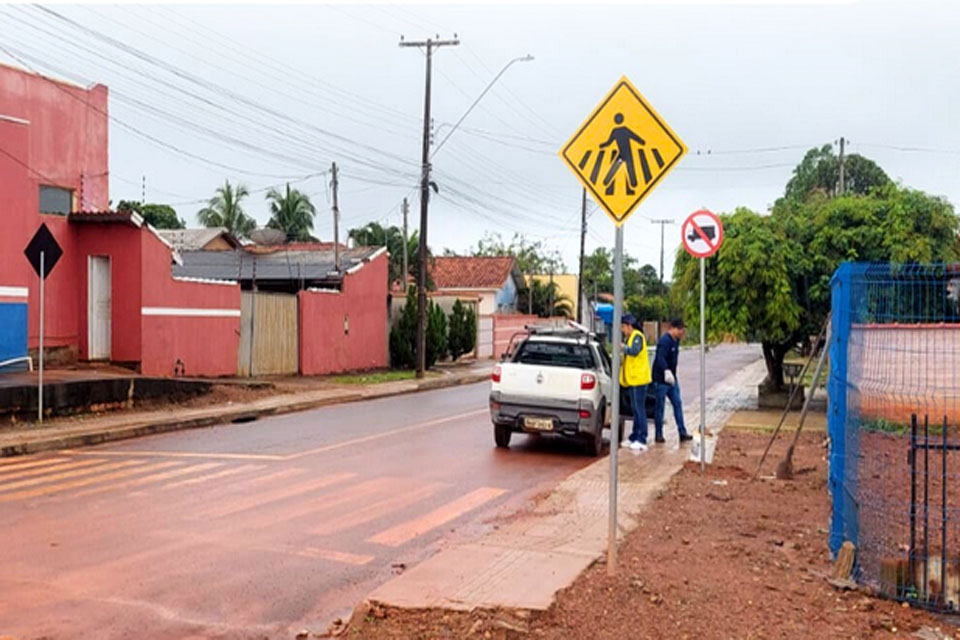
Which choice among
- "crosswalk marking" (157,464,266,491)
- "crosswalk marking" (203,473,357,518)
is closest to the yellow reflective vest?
"crosswalk marking" (203,473,357,518)

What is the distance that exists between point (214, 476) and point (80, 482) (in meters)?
1.46

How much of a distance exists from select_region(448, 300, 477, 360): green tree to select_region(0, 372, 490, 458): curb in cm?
1245

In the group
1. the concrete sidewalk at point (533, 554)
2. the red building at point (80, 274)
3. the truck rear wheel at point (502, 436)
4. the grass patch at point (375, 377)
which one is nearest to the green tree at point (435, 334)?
the grass patch at point (375, 377)

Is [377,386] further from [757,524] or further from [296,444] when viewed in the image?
[757,524]

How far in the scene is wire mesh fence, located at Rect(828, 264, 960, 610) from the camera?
19.5 ft

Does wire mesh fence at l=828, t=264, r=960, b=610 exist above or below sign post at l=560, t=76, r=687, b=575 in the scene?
below

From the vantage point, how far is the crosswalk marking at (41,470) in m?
10.6

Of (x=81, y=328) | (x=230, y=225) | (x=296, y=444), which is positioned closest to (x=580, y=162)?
(x=296, y=444)

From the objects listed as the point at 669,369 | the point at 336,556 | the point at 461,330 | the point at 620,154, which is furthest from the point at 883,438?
the point at 461,330

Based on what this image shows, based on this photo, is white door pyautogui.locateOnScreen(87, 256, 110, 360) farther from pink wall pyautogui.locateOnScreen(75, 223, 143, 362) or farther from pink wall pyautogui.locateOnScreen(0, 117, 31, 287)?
pink wall pyautogui.locateOnScreen(0, 117, 31, 287)

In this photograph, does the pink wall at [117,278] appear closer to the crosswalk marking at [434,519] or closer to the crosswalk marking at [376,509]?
the crosswalk marking at [376,509]

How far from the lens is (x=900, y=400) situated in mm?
8367

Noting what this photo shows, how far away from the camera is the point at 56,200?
2469cm

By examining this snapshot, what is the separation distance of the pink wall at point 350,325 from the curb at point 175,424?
453 centimetres
